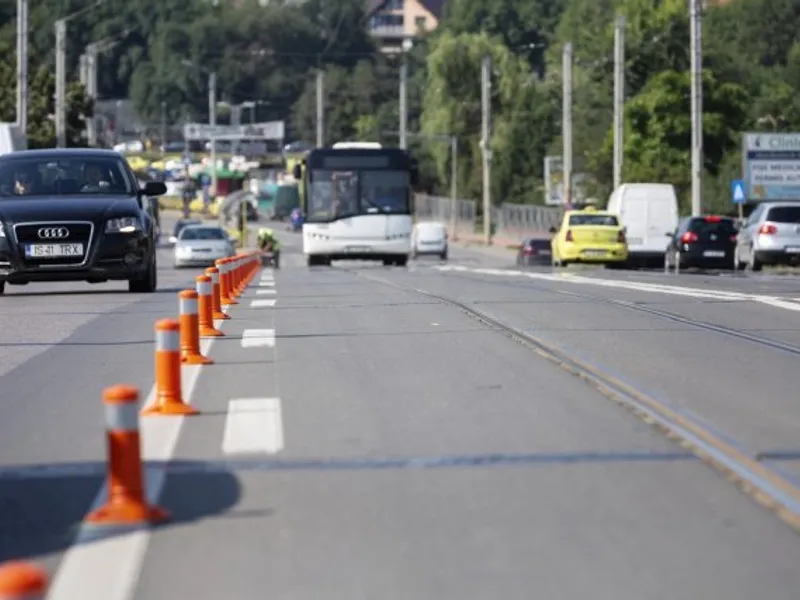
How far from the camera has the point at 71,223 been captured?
23.3 m

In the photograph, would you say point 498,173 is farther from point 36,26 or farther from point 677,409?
point 677,409

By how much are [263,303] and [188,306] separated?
981cm

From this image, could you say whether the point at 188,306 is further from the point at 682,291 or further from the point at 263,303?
the point at 682,291

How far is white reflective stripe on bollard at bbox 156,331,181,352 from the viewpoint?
10695 mm

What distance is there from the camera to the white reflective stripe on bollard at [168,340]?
35.1 feet

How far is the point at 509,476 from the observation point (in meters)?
9.12

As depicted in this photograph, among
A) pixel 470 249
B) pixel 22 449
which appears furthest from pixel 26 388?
pixel 470 249

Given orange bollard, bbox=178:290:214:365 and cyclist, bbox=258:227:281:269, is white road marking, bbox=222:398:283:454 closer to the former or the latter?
orange bollard, bbox=178:290:214:365

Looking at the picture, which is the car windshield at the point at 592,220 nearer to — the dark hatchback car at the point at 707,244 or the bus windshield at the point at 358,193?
the dark hatchback car at the point at 707,244

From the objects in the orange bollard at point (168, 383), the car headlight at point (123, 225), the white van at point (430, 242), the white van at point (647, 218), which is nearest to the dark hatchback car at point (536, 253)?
the white van at point (647, 218)

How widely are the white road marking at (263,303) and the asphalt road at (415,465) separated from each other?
164 inches

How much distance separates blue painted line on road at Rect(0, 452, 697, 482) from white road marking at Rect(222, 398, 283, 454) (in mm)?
407

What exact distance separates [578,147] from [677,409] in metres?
102

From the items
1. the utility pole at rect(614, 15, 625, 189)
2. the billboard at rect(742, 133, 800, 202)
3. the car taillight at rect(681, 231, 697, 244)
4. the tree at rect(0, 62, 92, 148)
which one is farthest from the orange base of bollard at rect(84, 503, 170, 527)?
the tree at rect(0, 62, 92, 148)
